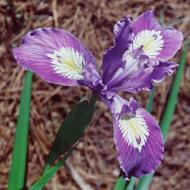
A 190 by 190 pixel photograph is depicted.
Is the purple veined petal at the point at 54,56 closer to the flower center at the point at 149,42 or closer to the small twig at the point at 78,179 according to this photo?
the flower center at the point at 149,42

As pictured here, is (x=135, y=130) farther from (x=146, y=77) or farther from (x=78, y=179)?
(x=78, y=179)

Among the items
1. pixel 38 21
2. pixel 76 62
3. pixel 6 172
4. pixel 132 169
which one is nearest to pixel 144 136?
pixel 132 169

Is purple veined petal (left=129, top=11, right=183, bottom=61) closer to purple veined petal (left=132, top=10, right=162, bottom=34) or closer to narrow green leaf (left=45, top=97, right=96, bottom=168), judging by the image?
purple veined petal (left=132, top=10, right=162, bottom=34)

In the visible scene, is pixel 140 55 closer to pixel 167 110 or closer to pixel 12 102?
pixel 167 110

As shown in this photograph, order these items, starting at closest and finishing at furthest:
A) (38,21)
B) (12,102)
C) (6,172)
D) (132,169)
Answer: (132,169) < (6,172) < (12,102) < (38,21)

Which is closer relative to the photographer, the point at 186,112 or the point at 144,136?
the point at 144,136

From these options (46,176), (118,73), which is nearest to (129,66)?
(118,73)
